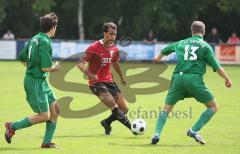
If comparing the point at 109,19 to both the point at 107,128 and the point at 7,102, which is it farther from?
the point at 107,128

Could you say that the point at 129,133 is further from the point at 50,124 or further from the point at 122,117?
the point at 50,124

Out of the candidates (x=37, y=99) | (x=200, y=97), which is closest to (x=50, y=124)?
(x=37, y=99)

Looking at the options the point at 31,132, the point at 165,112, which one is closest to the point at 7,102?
the point at 31,132

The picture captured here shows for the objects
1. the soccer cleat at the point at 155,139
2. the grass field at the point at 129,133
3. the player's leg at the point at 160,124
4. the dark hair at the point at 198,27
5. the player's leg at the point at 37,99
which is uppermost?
the dark hair at the point at 198,27

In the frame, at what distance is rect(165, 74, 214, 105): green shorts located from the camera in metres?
11.4

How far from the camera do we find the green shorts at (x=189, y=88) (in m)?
11.4

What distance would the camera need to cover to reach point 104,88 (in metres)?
12.8

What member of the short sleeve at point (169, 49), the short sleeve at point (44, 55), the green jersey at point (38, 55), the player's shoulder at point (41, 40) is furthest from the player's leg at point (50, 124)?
the short sleeve at point (169, 49)

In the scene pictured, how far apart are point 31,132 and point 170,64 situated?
2279 centimetres

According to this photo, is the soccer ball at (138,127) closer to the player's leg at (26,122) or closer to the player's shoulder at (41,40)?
the player's leg at (26,122)

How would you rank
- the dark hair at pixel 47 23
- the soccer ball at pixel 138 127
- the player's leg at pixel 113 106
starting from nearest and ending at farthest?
the dark hair at pixel 47 23, the soccer ball at pixel 138 127, the player's leg at pixel 113 106

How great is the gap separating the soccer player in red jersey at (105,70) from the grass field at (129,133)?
1.34ft

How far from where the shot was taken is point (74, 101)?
18734 mm

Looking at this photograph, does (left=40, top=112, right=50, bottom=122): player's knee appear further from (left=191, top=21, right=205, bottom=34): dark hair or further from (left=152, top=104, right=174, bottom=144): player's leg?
(left=191, top=21, right=205, bottom=34): dark hair
